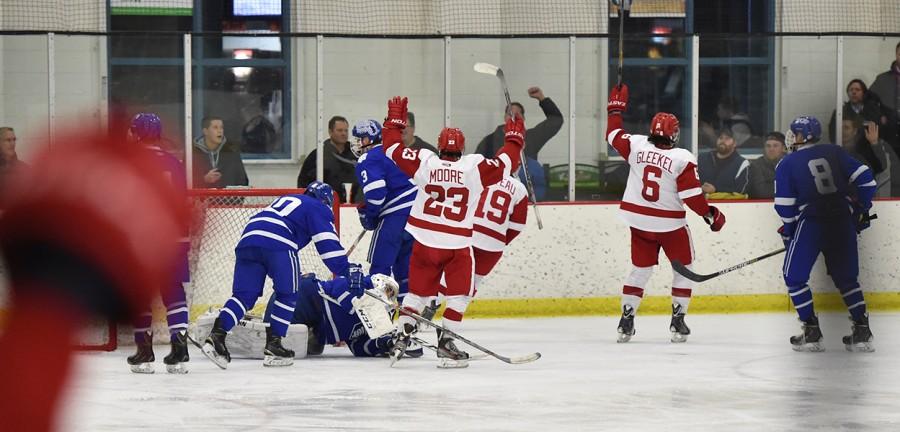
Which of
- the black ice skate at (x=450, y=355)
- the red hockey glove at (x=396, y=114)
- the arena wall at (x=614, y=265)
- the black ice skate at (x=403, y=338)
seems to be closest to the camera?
the black ice skate at (x=450, y=355)

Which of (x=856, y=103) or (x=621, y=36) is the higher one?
(x=621, y=36)

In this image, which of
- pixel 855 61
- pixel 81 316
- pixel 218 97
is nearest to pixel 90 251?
pixel 81 316

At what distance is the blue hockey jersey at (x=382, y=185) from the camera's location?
8.67 metres

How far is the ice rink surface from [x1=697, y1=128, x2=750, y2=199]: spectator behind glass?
1.72 meters

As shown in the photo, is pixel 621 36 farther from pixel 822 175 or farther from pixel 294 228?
pixel 294 228

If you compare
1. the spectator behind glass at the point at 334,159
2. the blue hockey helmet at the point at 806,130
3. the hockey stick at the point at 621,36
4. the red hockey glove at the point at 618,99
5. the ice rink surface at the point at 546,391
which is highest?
the hockey stick at the point at 621,36

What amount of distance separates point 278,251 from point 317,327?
91 centimetres

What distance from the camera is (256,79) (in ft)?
33.9

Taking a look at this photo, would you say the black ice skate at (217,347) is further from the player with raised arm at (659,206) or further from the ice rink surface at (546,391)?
the player with raised arm at (659,206)

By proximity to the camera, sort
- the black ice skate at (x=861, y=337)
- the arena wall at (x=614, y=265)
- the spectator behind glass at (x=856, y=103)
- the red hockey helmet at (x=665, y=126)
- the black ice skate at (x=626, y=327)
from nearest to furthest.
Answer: the black ice skate at (x=861, y=337) → the red hockey helmet at (x=665, y=126) → the black ice skate at (x=626, y=327) → the arena wall at (x=614, y=265) → the spectator behind glass at (x=856, y=103)

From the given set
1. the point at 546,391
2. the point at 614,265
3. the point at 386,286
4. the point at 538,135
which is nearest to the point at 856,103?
the point at 614,265

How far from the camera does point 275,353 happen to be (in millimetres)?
7719

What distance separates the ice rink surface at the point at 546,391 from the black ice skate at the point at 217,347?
0.27 ft

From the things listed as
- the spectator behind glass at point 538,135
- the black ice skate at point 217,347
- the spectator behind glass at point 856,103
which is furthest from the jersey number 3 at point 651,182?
the black ice skate at point 217,347
